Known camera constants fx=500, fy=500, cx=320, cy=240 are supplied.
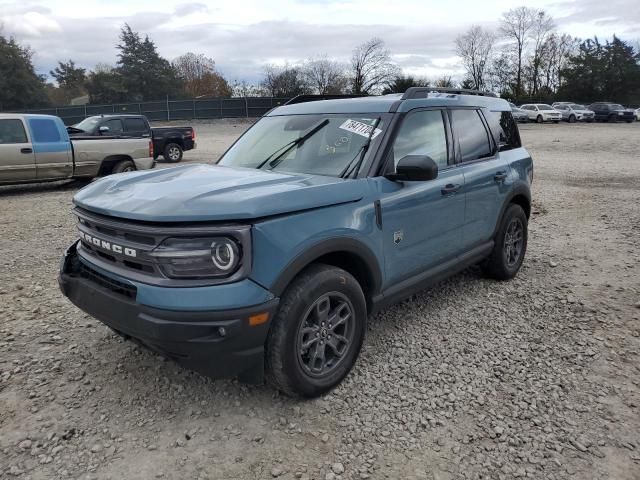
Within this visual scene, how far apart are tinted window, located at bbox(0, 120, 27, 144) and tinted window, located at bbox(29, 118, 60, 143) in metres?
0.20

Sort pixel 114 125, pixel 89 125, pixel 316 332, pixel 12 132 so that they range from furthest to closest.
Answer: pixel 114 125
pixel 89 125
pixel 12 132
pixel 316 332

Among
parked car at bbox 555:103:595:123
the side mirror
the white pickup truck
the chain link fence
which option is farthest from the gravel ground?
parked car at bbox 555:103:595:123

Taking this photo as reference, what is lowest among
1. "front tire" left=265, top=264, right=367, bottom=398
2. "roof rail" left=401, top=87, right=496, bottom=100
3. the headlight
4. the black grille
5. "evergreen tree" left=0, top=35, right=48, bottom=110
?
"front tire" left=265, top=264, right=367, bottom=398

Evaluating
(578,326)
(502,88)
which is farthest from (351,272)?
(502,88)

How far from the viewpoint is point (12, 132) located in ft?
33.7

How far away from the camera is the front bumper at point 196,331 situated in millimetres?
2496

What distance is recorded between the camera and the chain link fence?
40.8m

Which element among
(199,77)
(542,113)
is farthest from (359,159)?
(199,77)

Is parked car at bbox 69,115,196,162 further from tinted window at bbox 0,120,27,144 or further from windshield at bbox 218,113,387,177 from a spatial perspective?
windshield at bbox 218,113,387,177

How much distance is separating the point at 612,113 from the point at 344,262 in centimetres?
4442

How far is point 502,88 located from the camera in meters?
68.0

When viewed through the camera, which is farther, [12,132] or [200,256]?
[12,132]

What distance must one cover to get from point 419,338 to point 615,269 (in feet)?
9.86

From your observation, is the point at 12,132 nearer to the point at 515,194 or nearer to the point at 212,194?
the point at 212,194
